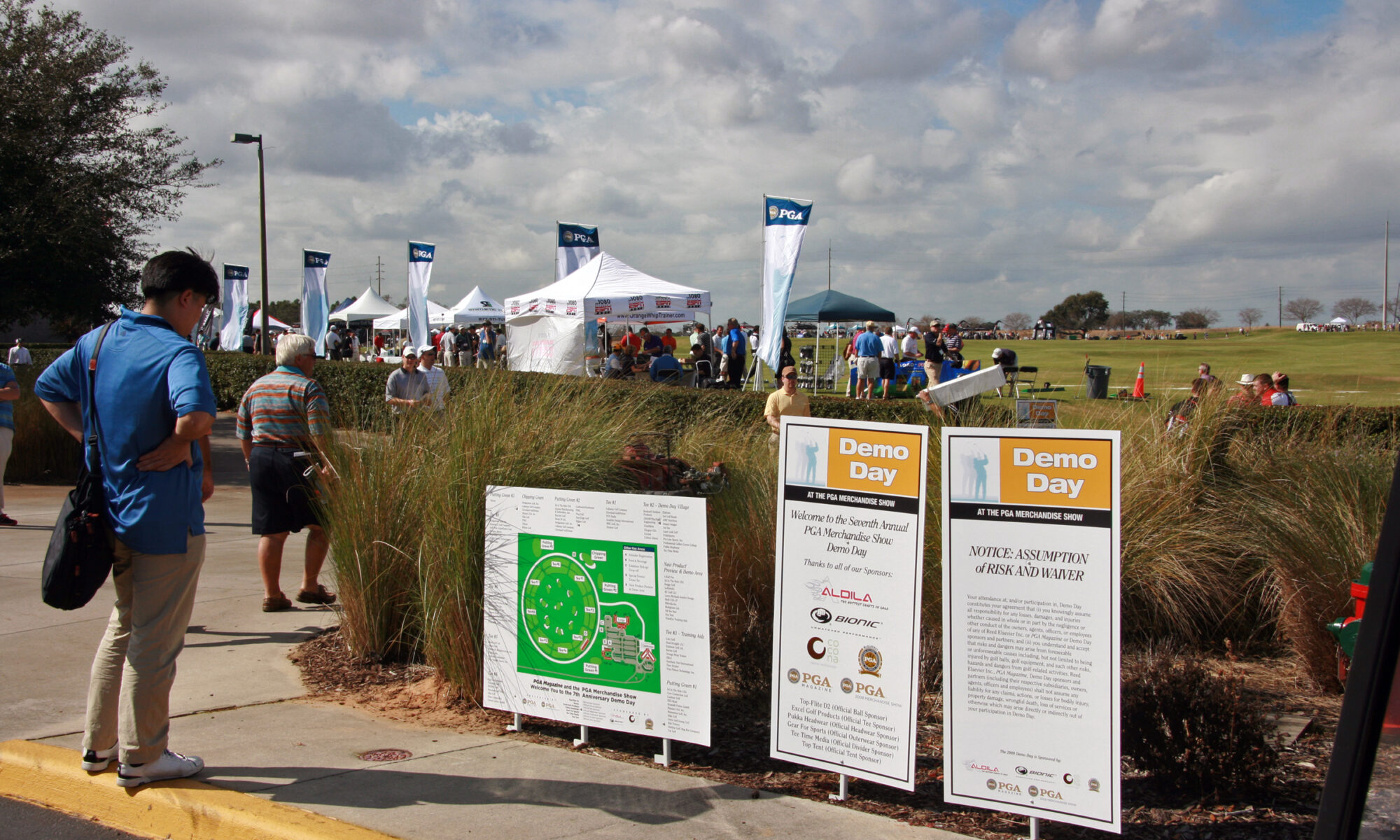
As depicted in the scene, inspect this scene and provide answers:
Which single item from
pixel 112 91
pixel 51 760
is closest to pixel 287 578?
pixel 51 760

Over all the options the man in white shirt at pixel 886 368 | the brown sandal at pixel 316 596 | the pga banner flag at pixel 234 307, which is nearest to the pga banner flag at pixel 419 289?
the pga banner flag at pixel 234 307

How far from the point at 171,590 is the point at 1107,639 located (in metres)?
3.52

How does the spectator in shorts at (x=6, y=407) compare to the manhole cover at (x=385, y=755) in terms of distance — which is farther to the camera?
the spectator in shorts at (x=6, y=407)

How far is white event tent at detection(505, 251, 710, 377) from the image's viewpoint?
68.3 ft

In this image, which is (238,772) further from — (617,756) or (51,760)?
(617,756)

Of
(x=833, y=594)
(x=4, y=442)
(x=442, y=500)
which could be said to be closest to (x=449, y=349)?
(x=4, y=442)

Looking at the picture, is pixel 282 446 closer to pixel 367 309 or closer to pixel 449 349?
pixel 449 349

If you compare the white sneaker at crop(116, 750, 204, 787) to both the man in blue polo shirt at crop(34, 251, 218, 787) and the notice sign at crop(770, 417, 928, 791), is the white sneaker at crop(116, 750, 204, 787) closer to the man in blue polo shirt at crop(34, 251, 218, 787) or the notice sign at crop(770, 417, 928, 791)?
the man in blue polo shirt at crop(34, 251, 218, 787)

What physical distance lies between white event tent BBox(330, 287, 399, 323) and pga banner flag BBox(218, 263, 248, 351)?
10.7 metres

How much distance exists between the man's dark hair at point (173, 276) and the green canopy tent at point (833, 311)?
23984 mm

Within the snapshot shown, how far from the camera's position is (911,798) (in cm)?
420

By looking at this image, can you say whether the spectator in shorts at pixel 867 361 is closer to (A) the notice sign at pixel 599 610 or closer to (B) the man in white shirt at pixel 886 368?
(B) the man in white shirt at pixel 886 368

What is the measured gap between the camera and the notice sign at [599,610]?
4.32 metres

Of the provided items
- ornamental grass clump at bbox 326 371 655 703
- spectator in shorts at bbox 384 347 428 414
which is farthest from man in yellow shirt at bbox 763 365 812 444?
ornamental grass clump at bbox 326 371 655 703
